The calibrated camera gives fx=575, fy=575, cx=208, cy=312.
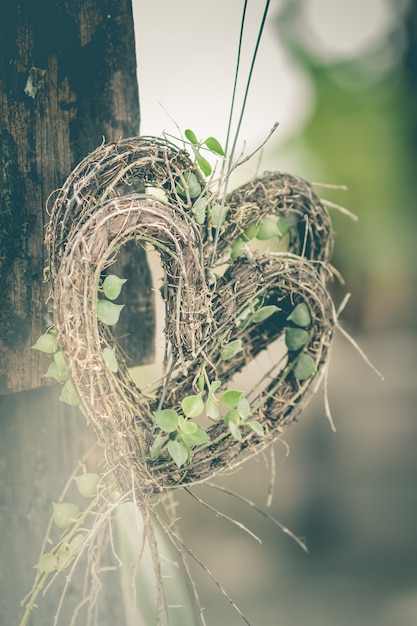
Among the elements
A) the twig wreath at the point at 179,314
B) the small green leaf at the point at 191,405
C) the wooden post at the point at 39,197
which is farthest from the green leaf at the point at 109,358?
Answer: the wooden post at the point at 39,197

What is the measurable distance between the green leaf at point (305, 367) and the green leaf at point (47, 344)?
16.7 inches

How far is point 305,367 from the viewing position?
1.02m

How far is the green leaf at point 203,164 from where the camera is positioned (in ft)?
2.87

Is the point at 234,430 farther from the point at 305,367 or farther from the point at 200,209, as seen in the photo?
the point at 200,209

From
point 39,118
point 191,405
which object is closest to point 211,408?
point 191,405

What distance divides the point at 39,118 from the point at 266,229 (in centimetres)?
43

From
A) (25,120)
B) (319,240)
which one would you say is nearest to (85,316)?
(25,120)

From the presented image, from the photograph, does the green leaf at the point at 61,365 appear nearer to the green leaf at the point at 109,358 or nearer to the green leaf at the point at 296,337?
the green leaf at the point at 109,358

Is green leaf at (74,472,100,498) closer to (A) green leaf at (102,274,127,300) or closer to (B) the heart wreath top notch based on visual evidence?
(B) the heart wreath top notch

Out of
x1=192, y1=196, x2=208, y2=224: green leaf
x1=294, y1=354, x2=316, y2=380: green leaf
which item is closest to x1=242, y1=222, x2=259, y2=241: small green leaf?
x1=192, y1=196, x2=208, y2=224: green leaf

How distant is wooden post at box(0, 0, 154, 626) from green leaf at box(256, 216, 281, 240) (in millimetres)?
309

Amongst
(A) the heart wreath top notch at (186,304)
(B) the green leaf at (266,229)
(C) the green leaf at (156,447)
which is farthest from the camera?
(B) the green leaf at (266,229)

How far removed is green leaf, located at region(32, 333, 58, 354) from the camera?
2.78 feet

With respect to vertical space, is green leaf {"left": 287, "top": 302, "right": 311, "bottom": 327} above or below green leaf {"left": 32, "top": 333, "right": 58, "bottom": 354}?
above
